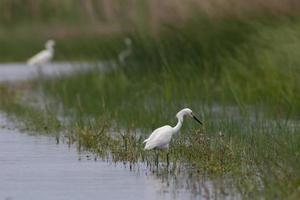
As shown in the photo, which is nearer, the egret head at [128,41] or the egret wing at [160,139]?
the egret wing at [160,139]

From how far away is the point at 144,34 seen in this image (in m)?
21.1

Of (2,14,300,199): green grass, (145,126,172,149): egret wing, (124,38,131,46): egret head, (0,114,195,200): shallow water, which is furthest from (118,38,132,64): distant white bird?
(145,126,172,149): egret wing

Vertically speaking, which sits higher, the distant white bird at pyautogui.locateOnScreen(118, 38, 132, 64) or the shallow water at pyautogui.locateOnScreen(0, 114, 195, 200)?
the distant white bird at pyautogui.locateOnScreen(118, 38, 132, 64)

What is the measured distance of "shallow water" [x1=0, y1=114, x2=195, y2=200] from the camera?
35.6 ft

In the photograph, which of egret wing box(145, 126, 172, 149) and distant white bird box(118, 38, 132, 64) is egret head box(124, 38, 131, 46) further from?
egret wing box(145, 126, 172, 149)

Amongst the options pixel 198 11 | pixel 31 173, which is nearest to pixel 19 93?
pixel 198 11

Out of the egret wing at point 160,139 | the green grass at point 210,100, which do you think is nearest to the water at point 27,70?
the green grass at point 210,100

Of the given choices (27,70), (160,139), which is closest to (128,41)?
(160,139)

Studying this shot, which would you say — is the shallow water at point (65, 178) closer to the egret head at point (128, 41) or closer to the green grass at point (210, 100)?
the green grass at point (210, 100)

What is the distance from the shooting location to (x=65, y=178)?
11.9 m

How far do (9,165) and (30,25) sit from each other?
24.5 metres

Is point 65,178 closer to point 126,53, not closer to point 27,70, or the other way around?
point 126,53

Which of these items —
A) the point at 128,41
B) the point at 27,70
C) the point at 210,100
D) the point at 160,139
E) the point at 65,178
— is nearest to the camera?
the point at 65,178

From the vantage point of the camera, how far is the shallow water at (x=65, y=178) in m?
10.8
